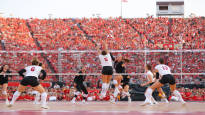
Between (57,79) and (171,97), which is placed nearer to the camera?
(171,97)

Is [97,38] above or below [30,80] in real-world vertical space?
above

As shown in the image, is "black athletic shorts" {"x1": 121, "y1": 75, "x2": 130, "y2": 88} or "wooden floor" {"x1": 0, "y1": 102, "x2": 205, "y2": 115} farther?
"black athletic shorts" {"x1": 121, "y1": 75, "x2": 130, "y2": 88}

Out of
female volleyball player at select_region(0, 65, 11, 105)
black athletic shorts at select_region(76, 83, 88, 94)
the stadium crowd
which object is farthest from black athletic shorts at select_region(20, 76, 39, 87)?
the stadium crowd

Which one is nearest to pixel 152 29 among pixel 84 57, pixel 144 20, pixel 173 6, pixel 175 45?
pixel 144 20

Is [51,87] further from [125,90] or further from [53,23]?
[53,23]

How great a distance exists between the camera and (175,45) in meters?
29.1

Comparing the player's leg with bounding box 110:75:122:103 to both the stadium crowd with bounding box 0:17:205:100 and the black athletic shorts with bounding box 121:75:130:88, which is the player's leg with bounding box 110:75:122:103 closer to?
the black athletic shorts with bounding box 121:75:130:88

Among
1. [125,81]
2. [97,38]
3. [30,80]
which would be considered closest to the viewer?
[30,80]

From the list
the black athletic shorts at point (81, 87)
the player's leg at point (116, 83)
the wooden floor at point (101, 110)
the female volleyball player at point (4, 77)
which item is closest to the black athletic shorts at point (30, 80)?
the wooden floor at point (101, 110)

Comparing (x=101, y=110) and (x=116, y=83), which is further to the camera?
(x=116, y=83)

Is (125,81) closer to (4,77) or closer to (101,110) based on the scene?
(101,110)

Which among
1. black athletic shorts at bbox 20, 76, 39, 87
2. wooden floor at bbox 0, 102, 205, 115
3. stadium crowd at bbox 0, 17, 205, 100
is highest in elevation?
stadium crowd at bbox 0, 17, 205, 100

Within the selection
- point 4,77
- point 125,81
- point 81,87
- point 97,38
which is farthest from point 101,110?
point 97,38

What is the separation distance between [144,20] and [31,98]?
21592 mm
